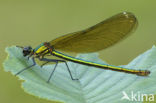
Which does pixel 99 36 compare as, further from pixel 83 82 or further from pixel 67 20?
pixel 67 20

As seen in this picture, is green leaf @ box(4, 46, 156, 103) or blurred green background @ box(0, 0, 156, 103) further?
blurred green background @ box(0, 0, 156, 103)

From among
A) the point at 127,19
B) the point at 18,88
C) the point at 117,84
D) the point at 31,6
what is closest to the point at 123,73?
the point at 117,84

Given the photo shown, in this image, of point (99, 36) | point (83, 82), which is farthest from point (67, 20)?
point (83, 82)

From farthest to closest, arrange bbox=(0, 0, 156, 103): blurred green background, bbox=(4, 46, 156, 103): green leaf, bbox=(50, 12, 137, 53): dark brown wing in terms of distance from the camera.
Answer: bbox=(0, 0, 156, 103): blurred green background < bbox=(50, 12, 137, 53): dark brown wing < bbox=(4, 46, 156, 103): green leaf

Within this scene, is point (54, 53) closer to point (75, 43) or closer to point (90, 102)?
point (75, 43)

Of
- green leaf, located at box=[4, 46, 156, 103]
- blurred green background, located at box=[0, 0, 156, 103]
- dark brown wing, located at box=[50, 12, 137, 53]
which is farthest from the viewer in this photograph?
blurred green background, located at box=[0, 0, 156, 103]

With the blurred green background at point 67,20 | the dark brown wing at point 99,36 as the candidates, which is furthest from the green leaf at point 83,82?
the blurred green background at point 67,20

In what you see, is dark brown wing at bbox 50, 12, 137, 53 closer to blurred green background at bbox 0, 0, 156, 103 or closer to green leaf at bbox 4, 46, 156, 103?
green leaf at bbox 4, 46, 156, 103

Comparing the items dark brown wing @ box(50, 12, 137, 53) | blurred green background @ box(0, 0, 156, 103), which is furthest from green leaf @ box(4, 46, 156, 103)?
blurred green background @ box(0, 0, 156, 103)
